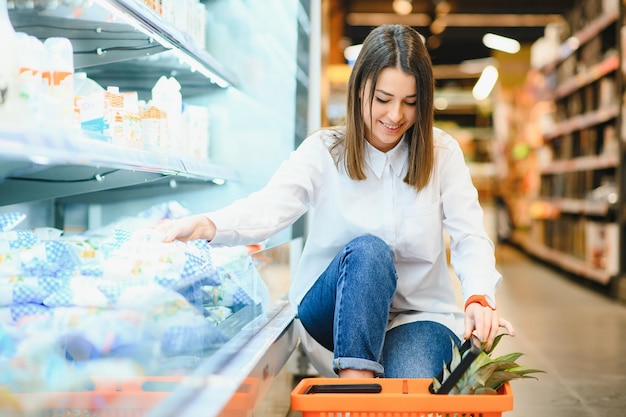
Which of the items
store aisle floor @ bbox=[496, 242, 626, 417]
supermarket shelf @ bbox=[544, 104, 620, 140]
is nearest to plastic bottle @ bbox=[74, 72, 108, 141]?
store aisle floor @ bbox=[496, 242, 626, 417]

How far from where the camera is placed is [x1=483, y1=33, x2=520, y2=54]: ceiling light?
44.6 ft

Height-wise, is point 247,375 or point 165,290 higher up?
point 165,290

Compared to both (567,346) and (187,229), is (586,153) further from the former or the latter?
(187,229)

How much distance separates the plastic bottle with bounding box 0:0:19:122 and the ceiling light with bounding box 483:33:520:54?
12.7 meters

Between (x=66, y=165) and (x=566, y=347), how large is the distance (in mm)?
3321

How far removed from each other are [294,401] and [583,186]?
6.97 metres

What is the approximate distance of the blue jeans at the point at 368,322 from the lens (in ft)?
6.67

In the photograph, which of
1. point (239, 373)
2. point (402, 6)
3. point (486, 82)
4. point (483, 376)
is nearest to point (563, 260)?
point (402, 6)

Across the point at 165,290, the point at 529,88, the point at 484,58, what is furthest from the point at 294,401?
the point at 484,58

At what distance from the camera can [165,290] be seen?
1.66 metres

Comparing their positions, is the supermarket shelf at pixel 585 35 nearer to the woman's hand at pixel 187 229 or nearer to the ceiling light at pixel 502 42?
the ceiling light at pixel 502 42

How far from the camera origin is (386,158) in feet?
7.70

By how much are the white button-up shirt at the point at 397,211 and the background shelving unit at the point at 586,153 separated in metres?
4.37

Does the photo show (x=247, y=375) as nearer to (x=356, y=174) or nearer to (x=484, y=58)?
(x=356, y=174)
